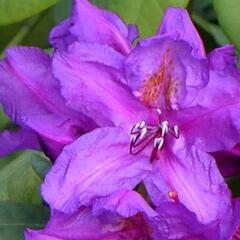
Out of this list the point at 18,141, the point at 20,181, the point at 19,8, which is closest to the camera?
the point at 18,141

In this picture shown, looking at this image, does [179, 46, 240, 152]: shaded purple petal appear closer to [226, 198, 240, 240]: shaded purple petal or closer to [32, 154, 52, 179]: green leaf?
[226, 198, 240, 240]: shaded purple petal

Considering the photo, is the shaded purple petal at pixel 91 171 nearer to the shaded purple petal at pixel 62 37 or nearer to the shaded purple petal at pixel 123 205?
the shaded purple petal at pixel 123 205

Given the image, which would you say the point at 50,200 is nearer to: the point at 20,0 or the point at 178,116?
the point at 178,116

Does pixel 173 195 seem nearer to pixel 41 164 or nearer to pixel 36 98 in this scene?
pixel 36 98

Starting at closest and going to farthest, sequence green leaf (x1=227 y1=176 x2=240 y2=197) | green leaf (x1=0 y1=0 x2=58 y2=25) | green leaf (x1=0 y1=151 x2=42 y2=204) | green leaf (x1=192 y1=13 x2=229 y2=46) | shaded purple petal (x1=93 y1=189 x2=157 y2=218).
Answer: shaded purple petal (x1=93 y1=189 x2=157 y2=218), green leaf (x1=227 y1=176 x2=240 y2=197), green leaf (x1=0 y1=0 x2=58 y2=25), green leaf (x1=0 y1=151 x2=42 y2=204), green leaf (x1=192 y1=13 x2=229 y2=46)

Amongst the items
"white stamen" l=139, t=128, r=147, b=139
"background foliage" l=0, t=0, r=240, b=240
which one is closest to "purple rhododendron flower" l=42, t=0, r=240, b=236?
"white stamen" l=139, t=128, r=147, b=139

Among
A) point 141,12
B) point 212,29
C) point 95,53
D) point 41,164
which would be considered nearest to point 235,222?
point 95,53

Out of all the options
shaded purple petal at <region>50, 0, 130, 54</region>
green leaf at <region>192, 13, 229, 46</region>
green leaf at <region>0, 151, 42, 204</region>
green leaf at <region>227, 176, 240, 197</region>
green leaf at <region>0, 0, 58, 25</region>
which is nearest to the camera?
shaded purple petal at <region>50, 0, 130, 54</region>
